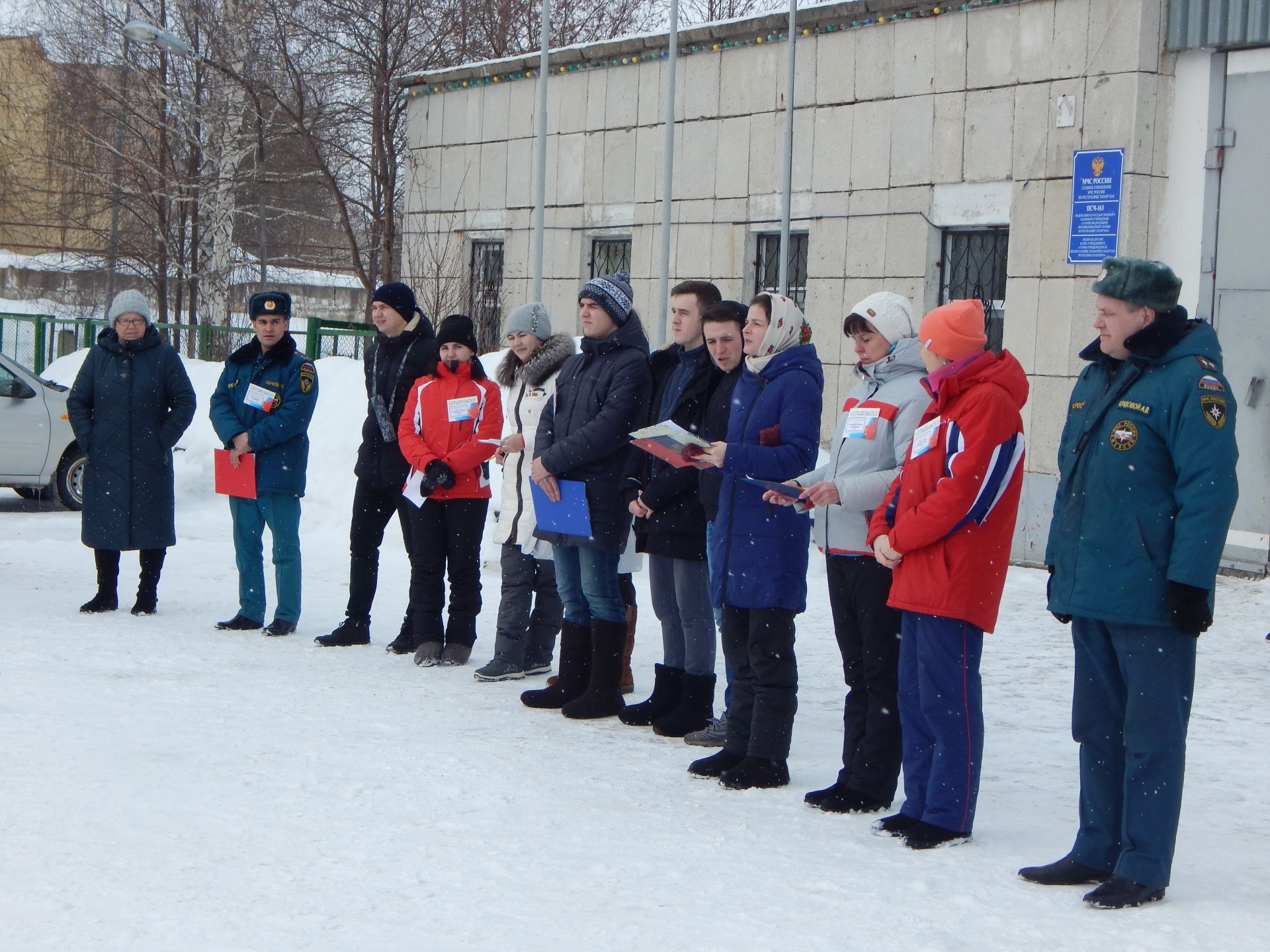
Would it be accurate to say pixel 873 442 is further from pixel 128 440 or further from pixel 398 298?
pixel 128 440

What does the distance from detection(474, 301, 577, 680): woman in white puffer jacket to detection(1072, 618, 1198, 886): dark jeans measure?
3145 millimetres

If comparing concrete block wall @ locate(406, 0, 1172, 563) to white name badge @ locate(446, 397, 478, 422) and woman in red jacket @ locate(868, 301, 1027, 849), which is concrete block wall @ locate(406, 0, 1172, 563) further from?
woman in red jacket @ locate(868, 301, 1027, 849)

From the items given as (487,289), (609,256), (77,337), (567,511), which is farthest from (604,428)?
(77,337)

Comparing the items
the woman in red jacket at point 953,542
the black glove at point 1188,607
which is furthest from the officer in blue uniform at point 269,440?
the black glove at point 1188,607

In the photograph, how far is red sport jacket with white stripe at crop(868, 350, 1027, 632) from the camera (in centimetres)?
452

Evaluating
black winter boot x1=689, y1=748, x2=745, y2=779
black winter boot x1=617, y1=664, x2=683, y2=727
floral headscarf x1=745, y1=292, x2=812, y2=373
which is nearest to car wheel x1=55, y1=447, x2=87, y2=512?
black winter boot x1=617, y1=664, x2=683, y2=727

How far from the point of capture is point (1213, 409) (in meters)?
3.96

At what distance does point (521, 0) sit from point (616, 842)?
80.7ft

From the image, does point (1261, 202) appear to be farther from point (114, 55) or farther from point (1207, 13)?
point (114, 55)

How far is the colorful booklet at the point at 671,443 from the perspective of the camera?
17.1 ft

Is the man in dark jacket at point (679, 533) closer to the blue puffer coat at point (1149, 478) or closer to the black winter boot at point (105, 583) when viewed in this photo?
the blue puffer coat at point (1149, 478)

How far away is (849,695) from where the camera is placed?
17.1 feet

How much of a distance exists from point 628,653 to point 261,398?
2690mm

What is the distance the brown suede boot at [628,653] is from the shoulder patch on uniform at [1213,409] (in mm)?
3137
